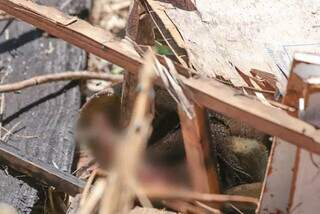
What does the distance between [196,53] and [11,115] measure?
0.95m

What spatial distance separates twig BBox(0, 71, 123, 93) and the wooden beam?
2.71 feet

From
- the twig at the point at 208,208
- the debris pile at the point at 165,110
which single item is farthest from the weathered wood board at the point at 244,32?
the twig at the point at 208,208

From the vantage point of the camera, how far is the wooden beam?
1.58 meters

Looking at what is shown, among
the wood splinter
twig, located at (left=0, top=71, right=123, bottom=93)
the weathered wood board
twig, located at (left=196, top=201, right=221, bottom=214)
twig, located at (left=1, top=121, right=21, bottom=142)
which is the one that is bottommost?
twig, located at (left=1, top=121, right=21, bottom=142)

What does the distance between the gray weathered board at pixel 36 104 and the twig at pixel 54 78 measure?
5cm

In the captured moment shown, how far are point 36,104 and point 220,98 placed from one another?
4.61ft

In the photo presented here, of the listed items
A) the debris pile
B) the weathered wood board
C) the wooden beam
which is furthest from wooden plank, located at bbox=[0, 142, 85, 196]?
the weathered wood board

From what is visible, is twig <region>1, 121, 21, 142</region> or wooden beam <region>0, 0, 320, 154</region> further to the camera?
twig <region>1, 121, 21, 142</region>

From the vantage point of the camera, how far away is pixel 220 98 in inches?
65.1

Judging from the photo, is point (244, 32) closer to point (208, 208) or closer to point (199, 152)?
point (199, 152)

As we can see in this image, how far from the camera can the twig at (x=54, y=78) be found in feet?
9.21

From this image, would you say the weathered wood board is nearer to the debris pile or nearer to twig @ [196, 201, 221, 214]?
the debris pile

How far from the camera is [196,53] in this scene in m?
2.23

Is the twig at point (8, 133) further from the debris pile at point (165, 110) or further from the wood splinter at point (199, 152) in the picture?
the wood splinter at point (199, 152)
